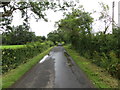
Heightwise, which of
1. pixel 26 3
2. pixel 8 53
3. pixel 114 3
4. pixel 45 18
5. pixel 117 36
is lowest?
pixel 8 53

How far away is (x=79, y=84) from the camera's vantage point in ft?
19.6

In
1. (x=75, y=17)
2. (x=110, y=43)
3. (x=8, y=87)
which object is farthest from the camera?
(x=75, y=17)

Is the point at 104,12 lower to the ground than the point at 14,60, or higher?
higher

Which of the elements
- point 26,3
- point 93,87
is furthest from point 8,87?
point 26,3

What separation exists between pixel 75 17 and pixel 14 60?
1492 cm

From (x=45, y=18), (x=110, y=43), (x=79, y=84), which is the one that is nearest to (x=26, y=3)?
(x=45, y=18)

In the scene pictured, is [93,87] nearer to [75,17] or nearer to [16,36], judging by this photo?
[75,17]

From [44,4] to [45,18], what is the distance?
1.98 meters

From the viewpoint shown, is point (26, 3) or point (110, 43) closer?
point (110, 43)

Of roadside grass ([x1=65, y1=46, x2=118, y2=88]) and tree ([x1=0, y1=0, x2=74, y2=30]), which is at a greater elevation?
tree ([x1=0, y1=0, x2=74, y2=30])

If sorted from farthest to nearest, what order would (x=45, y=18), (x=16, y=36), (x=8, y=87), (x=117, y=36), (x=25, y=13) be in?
(x=16, y=36) < (x=45, y=18) < (x=25, y=13) < (x=117, y=36) < (x=8, y=87)

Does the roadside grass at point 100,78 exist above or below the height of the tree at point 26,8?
below

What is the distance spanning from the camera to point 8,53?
29.9ft

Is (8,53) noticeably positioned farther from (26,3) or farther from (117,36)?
(117,36)
